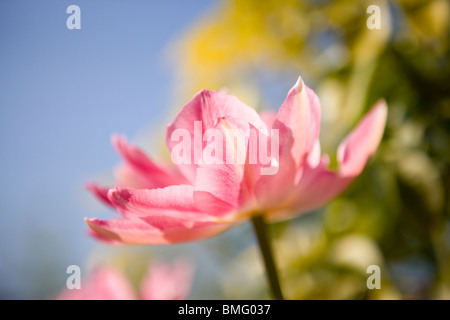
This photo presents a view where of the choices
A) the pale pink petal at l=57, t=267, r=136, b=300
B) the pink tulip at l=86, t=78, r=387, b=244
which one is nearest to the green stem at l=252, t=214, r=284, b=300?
the pink tulip at l=86, t=78, r=387, b=244

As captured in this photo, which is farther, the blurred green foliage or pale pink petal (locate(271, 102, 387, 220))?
the blurred green foliage

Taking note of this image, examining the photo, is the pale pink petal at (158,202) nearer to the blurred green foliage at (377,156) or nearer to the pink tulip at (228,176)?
the pink tulip at (228,176)

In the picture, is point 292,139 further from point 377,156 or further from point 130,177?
point 377,156

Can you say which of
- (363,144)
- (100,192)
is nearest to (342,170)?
(363,144)

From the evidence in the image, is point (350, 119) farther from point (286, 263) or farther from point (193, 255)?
point (193, 255)

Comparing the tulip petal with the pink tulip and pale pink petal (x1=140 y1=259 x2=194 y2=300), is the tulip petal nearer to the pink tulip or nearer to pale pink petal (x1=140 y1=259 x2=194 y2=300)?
the pink tulip

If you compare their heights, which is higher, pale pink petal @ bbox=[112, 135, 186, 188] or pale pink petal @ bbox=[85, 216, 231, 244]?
pale pink petal @ bbox=[112, 135, 186, 188]

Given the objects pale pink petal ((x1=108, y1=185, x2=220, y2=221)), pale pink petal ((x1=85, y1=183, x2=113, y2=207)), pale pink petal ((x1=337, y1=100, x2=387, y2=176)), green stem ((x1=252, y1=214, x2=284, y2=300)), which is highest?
pale pink petal ((x1=337, y1=100, x2=387, y2=176))
